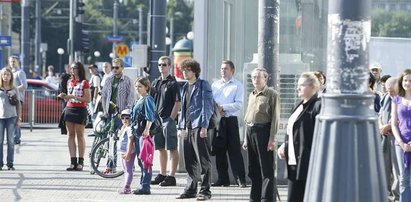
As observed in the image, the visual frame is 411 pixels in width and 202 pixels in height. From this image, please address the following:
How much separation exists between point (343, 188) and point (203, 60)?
7972mm

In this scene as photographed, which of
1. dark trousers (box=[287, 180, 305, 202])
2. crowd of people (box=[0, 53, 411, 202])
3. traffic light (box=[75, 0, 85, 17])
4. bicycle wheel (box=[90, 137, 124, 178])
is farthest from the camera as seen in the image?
traffic light (box=[75, 0, 85, 17])

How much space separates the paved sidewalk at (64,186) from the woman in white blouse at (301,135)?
3150mm

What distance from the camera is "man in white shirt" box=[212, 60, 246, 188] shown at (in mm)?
14203

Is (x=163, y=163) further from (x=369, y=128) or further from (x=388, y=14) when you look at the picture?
(x=369, y=128)

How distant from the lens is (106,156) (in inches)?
611

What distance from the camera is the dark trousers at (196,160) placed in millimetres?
12930

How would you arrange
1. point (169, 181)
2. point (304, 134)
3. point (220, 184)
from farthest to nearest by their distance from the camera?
point (220, 184) → point (169, 181) → point (304, 134)

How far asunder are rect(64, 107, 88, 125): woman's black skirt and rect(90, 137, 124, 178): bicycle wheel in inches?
45.0

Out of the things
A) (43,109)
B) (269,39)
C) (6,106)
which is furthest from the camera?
(43,109)

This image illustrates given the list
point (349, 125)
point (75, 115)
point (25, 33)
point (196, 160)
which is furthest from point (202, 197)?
point (25, 33)

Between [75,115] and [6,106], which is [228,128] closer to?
[75,115]

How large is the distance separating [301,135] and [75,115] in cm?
722

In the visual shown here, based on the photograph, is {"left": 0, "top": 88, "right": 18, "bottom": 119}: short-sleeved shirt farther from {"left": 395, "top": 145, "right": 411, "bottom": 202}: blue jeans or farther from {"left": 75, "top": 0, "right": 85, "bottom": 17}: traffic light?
{"left": 75, "top": 0, "right": 85, "bottom": 17}: traffic light

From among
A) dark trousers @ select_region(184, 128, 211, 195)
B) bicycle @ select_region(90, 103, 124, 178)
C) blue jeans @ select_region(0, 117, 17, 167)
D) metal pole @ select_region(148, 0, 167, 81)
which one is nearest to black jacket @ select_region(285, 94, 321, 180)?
dark trousers @ select_region(184, 128, 211, 195)
